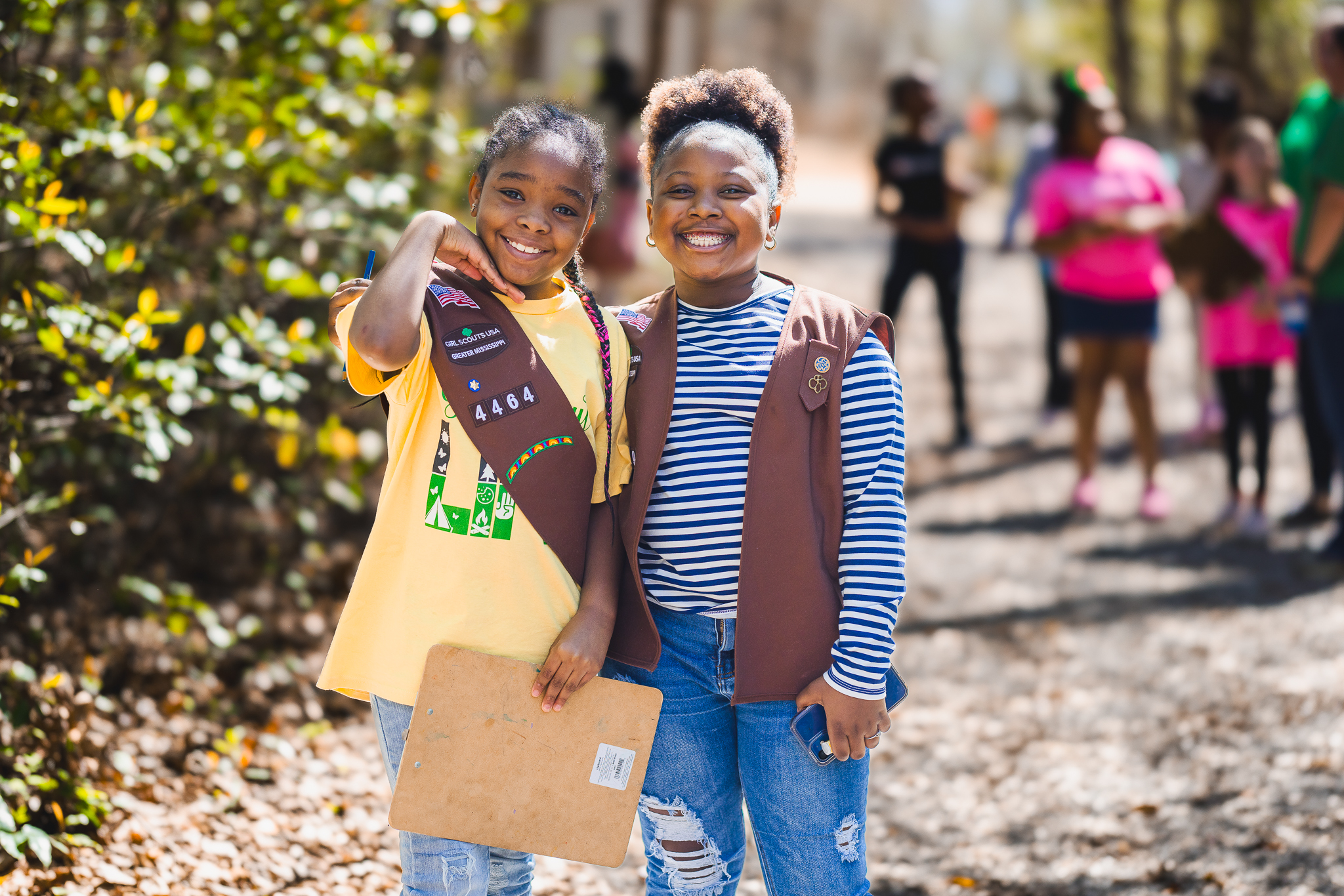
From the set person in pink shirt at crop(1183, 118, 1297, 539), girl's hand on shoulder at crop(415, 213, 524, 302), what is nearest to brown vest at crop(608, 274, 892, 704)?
girl's hand on shoulder at crop(415, 213, 524, 302)

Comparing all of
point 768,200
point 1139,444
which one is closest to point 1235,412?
point 1139,444

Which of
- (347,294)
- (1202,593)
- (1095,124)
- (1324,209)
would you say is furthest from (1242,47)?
(347,294)

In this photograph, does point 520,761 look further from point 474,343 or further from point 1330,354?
point 1330,354

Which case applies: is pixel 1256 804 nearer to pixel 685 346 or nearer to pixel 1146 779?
pixel 1146 779

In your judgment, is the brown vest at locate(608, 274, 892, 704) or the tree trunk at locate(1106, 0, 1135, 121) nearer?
the brown vest at locate(608, 274, 892, 704)

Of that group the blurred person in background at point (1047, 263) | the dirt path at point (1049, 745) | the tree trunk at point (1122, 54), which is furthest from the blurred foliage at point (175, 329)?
the tree trunk at point (1122, 54)

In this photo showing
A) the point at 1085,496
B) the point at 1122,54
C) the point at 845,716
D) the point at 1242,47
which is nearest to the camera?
the point at 845,716

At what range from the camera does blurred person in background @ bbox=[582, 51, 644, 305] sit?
8.14 metres

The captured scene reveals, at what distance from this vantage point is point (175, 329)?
→ 406cm

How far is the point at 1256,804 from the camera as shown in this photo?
3664mm

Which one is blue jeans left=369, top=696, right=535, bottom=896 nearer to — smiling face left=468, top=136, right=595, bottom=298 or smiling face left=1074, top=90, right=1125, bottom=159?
smiling face left=468, top=136, right=595, bottom=298

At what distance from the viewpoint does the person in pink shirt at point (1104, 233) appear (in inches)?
235

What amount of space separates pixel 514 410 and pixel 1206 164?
6.41m

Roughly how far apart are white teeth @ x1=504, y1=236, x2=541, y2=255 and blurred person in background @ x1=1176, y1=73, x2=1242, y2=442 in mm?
5199
